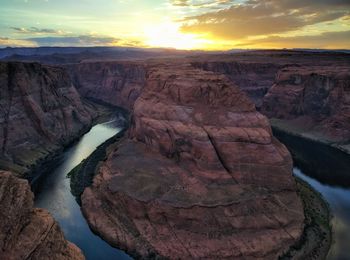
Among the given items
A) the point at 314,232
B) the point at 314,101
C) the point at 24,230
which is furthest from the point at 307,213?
the point at 314,101

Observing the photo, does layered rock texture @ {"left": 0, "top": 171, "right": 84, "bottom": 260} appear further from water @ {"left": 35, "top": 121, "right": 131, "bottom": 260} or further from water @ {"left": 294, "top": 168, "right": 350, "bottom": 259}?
water @ {"left": 294, "top": 168, "right": 350, "bottom": 259}

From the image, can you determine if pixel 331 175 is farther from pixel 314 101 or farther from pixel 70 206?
pixel 70 206

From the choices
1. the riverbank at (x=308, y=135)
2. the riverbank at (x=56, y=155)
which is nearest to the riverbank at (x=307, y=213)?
the riverbank at (x=56, y=155)

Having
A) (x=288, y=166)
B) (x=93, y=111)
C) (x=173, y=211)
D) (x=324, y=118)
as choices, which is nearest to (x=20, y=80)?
(x=93, y=111)

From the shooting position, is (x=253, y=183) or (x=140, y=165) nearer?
(x=253, y=183)

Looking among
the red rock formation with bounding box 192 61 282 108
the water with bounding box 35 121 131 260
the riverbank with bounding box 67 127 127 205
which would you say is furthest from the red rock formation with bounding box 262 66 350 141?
the water with bounding box 35 121 131 260

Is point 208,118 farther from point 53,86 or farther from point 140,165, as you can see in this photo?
point 53,86

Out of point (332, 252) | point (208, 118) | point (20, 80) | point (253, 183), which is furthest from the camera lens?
point (20, 80)
